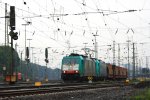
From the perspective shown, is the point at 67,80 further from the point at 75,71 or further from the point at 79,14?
the point at 79,14

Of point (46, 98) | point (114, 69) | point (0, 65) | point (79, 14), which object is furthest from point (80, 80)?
point (0, 65)

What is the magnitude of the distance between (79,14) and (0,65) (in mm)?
78614

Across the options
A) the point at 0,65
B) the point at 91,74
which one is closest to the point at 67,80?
the point at 91,74

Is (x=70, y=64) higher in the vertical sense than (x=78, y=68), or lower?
higher

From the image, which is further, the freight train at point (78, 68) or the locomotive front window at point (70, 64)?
the locomotive front window at point (70, 64)

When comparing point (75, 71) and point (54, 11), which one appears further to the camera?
point (75, 71)

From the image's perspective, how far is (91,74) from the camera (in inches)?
2162

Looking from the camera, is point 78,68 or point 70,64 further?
point 70,64

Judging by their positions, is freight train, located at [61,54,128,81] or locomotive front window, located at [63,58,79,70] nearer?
freight train, located at [61,54,128,81]

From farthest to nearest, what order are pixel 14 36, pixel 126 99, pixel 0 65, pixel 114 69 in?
pixel 0 65 < pixel 114 69 < pixel 14 36 < pixel 126 99

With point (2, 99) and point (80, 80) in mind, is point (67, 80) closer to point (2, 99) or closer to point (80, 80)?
point (80, 80)

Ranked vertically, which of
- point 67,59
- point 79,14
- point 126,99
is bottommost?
point 126,99

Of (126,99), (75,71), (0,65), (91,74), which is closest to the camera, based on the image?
(126,99)

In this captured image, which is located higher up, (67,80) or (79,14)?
(79,14)
